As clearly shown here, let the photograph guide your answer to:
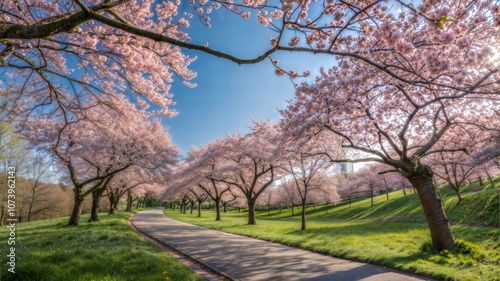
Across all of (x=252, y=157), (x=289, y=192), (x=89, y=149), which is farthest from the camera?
(x=289, y=192)

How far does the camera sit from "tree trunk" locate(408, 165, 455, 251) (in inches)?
348

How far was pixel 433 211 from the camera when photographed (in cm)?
911

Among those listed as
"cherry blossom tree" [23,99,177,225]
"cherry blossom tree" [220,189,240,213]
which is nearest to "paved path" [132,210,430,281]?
"cherry blossom tree" [23,99,177,225]

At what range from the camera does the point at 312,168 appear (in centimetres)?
1944

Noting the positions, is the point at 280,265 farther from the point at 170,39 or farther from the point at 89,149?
the point at 89,149

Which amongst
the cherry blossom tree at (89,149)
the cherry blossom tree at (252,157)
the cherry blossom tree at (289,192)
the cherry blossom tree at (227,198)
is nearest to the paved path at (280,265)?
the cherry blossom tree at (89,149)

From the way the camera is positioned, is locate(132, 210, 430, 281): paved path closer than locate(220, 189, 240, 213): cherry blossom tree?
Yes

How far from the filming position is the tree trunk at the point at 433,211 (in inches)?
348

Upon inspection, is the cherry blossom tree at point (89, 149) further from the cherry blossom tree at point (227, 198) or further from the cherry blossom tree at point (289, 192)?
the cherry blossom tree at point (289, 192)

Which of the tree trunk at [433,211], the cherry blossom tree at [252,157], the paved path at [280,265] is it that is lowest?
the paved path at [280,265]

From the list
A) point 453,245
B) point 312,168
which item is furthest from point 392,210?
point 453,245

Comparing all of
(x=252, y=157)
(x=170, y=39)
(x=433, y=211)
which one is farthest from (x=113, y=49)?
(x=252, y=157)

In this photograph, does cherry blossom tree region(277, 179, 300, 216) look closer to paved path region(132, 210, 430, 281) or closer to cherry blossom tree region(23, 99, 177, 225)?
cherry blossom tree region(23, 99, 177, 225)

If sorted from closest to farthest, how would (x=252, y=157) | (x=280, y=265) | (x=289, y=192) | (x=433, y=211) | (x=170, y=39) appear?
(x=170, y=39) < (x=280, y=265) < (x=433, y=211) < (x=252, y=157) < (x=289, y=192)
